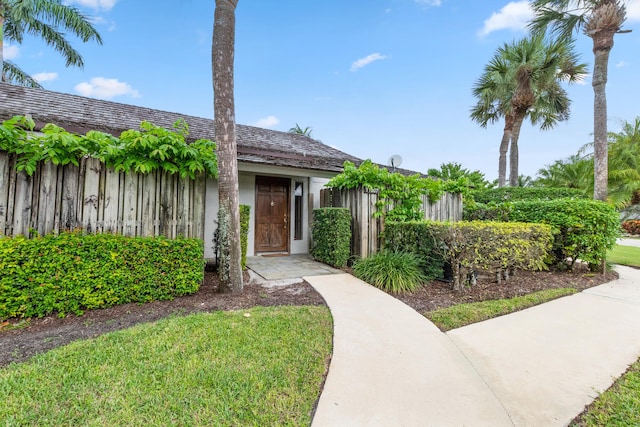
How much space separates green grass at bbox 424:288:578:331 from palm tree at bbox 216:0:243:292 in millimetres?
3050

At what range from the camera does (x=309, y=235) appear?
8.28m

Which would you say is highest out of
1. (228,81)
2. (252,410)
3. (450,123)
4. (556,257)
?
(450,123)

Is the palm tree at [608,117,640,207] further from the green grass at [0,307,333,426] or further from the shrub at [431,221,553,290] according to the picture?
the green grass at [0,307,333,426]

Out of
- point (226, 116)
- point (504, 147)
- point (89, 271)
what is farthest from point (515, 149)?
point (89, 271)

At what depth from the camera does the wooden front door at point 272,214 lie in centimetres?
760

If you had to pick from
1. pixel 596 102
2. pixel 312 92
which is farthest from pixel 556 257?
pixel 312 92

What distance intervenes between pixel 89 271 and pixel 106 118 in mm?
5295

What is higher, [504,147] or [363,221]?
[504,147]

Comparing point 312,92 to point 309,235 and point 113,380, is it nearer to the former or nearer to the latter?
point 309,235

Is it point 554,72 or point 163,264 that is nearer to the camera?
point 163,264

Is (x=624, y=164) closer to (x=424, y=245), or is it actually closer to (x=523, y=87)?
(x=523, y=87)

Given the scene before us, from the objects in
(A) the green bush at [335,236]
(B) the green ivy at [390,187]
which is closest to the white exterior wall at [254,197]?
(B) the green ivy at [390,187]

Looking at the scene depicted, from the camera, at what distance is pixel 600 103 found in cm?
857

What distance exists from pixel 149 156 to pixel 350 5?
8.15 meters
